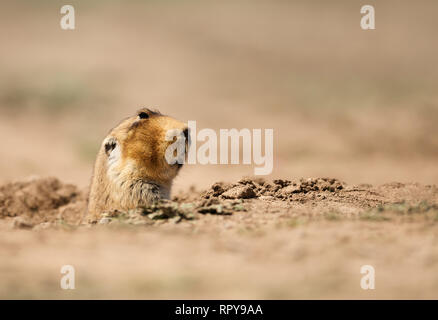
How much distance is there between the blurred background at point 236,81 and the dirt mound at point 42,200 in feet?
4.00

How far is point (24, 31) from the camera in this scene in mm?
21078

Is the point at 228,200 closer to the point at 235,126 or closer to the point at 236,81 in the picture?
the point at 235,126

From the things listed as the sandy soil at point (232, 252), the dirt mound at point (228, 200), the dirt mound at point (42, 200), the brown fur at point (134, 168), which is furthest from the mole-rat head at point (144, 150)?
the dirt mound at point (42, 200)

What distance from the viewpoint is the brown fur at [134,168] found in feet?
19.3

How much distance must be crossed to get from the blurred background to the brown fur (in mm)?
4679

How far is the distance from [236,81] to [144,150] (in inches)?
477

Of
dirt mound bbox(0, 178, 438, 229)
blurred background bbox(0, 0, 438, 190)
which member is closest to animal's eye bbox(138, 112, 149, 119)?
dirt mound bbox(0, 178, 438, 229)

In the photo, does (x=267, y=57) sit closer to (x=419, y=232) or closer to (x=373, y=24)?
(x=373, y=24)

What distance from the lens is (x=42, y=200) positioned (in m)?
9.24

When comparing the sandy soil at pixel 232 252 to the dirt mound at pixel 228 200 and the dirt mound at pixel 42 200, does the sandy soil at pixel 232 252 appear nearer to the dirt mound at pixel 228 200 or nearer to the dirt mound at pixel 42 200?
the dirt mound at pixel 228 200

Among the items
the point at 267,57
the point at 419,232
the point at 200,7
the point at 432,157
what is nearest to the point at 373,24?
the point at 267,57

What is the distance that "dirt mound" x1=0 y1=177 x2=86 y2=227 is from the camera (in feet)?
28.8

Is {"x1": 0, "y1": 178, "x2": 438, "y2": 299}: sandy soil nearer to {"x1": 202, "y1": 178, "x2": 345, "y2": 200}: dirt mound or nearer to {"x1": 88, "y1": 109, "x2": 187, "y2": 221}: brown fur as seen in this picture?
{"x1": 202, "y1": 178, "x2": 345, "y2": 200}: dirt mound

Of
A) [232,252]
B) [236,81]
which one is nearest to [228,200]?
[232,252]
